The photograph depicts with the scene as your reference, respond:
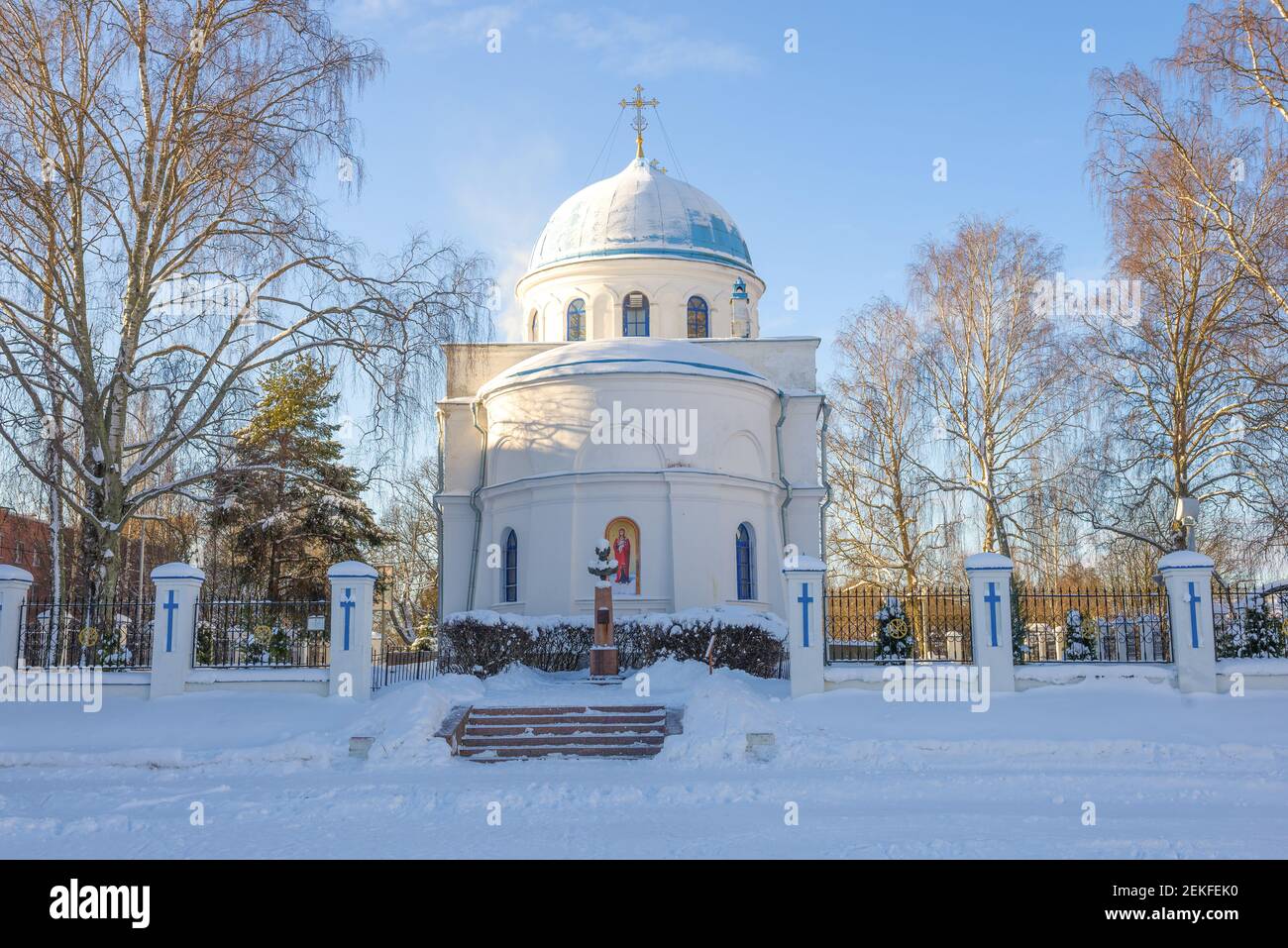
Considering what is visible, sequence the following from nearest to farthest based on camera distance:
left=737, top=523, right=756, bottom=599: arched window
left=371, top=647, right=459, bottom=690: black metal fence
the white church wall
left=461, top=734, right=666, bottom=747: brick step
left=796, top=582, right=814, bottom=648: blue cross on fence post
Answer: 1. left=461, top=734, right=666, bottom=747: brick step
2. left=796, top=582, right=814, bottom=648: blue cross on fence post
3. left=371, top=647, right=459, bottom=690: black metal fence
4. the white church wall
5. left=737, top=523, right=756, bottom=599: arched window

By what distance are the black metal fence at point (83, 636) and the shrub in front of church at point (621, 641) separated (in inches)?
219

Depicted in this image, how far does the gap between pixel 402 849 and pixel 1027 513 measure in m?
20.8

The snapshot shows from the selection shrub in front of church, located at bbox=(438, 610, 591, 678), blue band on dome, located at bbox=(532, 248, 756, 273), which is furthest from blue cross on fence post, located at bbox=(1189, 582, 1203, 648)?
blue band on dome, located at bbox=(532, 248, 756, 273)

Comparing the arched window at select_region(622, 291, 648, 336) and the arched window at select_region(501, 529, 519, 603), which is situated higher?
the arched window at select_region(622, 291, 648, 336)

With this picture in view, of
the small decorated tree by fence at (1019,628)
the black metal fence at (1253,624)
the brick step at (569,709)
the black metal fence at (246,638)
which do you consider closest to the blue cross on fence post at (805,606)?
the brick step at (569,709)

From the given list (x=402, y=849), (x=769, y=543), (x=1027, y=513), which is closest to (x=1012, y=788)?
(x=402, y=849)

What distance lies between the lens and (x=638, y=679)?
16.8 meters

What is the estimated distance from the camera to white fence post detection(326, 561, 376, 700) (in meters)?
14.8

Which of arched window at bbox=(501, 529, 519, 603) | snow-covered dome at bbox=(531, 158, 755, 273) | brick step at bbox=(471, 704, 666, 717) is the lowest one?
brick step at bbox=(471, 704, 666, 717)

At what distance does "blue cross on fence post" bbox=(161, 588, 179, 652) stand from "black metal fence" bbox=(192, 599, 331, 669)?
1.09ft

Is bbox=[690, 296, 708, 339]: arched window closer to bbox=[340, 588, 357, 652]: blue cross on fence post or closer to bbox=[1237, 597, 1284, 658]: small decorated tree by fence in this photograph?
bbox=[340, 588, 357, 652]: blue cross on fence post

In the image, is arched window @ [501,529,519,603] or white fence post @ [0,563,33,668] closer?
white fence post @ [0,563,33,668]

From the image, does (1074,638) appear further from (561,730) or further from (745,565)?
(745,565)
